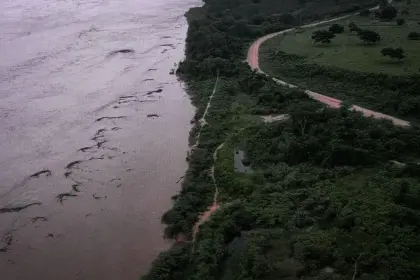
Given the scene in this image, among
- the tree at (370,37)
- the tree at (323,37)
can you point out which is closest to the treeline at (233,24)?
the tree at (323,37)

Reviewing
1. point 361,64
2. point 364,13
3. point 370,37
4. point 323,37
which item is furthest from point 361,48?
point 364,13

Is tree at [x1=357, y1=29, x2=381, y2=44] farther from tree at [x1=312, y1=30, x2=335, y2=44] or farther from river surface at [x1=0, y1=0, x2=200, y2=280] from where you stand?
river surface at [x1=0, y1=0, x2=200, y2=280]

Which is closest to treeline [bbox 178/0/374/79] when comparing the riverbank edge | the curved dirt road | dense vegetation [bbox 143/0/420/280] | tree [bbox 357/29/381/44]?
the curved dirt road

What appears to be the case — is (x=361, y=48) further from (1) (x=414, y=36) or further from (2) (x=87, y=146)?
(2) (x=87, y=146)

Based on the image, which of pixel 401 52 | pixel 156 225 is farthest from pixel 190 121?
pixel 401 52

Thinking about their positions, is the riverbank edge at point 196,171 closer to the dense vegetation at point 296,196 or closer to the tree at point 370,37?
the dense vegetation at point 296,196
